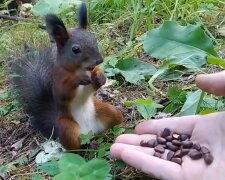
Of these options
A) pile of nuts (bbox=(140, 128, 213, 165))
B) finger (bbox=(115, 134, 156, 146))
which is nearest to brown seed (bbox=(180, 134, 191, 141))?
pile of nuts (bbox=(140, 128, 213, 165))

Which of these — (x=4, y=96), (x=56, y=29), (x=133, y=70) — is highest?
(x=56, y=29)

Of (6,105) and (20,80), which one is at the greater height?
(20,80)

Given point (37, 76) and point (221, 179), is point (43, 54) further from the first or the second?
point (221, 179)

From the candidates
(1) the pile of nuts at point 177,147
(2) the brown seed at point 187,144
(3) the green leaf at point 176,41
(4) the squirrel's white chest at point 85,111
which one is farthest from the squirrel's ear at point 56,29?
(2) the brown seed at point 187,144

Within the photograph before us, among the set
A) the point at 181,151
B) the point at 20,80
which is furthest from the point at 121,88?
the point at 181,151

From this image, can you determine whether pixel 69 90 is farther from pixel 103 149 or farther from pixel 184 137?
pixel 184 137

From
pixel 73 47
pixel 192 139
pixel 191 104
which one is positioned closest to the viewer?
pixel 192 139

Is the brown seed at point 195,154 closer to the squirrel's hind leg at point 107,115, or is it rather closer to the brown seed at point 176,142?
the brown seed at point 176,142

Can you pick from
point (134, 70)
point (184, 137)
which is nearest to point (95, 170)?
point (184, 137)
